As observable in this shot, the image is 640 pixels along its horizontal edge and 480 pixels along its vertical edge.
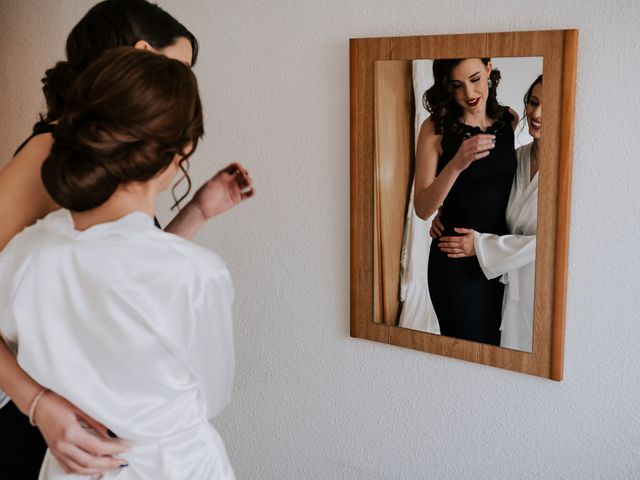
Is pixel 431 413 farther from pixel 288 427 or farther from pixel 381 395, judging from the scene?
pixel 288 427

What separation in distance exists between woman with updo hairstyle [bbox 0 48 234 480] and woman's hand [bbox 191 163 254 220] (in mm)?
276

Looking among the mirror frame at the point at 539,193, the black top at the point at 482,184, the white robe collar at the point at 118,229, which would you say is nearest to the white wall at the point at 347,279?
the mirror frame at the point at 539,193

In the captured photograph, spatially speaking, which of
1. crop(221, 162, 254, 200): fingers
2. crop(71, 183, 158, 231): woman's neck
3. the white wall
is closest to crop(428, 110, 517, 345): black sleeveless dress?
the white wall

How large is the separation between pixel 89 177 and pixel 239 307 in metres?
1.12

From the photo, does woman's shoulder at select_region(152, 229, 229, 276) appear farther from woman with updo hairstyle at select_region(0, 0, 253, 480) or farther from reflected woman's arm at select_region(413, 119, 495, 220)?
reflected woman's arm at select_region(413, 119, 495, 220)

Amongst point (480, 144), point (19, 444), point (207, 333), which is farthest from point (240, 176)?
Answer: point (19, 444)

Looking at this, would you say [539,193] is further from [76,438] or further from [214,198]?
[76,438]

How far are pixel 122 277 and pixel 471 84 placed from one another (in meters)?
0.88

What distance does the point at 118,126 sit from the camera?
98 cm

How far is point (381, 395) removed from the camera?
1825mm

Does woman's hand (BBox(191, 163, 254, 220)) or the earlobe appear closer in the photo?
the earlobe

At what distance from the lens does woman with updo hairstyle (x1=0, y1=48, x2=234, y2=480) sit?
38.9 inches

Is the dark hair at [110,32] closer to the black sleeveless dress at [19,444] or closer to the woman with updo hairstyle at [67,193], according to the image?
the woman with updo hairstyle at [67,193]

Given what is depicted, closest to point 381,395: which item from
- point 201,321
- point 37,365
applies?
point 201,321
